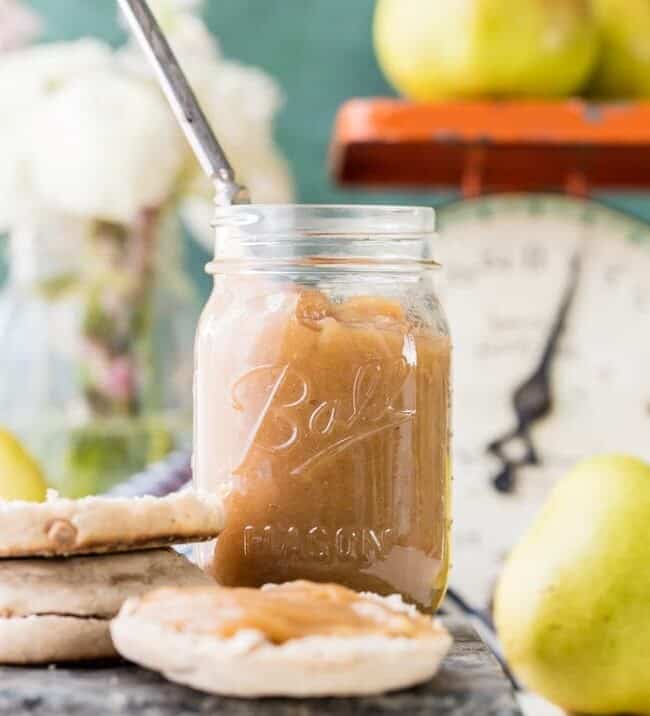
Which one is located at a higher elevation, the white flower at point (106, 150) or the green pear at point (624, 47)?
the green pear at point (624, 47)

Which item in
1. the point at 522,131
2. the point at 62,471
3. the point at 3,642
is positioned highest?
the point at 522,131

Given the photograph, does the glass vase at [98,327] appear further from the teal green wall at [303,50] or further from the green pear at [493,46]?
the green pear at [493,46]

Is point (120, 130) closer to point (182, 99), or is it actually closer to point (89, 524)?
point (182, 99)

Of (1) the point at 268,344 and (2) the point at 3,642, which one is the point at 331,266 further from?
(2) the point at 3,642

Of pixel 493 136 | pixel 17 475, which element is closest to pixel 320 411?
pixel 17 475

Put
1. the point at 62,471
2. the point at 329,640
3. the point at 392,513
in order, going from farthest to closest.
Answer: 1. the point at 62,471
2. the point at 392,513
3. the point at 329,640

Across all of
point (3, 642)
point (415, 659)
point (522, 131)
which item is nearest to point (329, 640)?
point (415, 659)

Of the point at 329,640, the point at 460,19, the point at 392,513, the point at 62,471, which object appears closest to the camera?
the point at 329,640

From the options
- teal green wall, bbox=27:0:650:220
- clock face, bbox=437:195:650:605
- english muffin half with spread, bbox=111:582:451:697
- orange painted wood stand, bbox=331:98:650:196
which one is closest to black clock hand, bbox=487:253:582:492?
clock face, bbox=437:195:650:605

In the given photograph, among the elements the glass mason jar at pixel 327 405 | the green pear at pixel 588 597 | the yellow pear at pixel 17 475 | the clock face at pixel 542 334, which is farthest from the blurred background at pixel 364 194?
the glass mason jar at pixel 327 405
